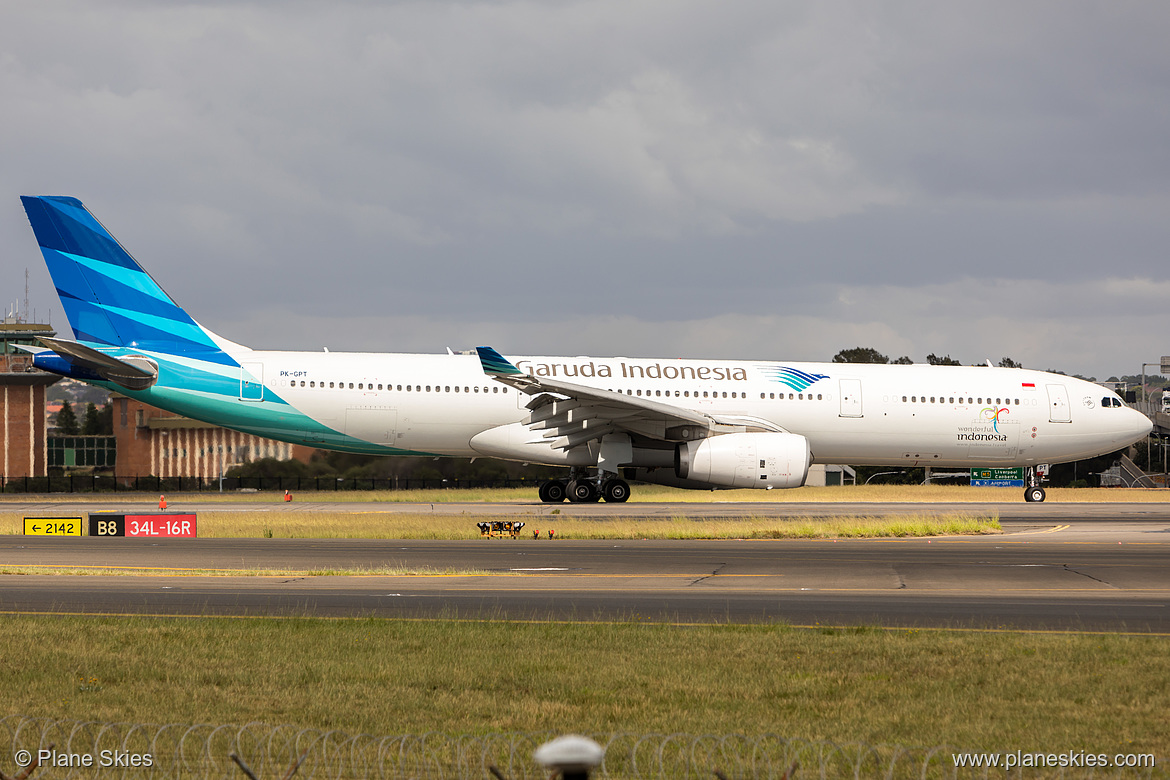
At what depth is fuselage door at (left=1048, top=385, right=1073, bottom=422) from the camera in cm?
3312

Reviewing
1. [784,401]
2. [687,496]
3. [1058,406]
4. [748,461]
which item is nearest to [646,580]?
[748,461]

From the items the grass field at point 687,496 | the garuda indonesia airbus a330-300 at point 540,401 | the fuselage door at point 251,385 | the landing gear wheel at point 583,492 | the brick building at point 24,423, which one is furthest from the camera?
the brick building at point 24,423

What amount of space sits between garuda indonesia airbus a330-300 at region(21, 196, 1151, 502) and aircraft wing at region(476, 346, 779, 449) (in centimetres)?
6

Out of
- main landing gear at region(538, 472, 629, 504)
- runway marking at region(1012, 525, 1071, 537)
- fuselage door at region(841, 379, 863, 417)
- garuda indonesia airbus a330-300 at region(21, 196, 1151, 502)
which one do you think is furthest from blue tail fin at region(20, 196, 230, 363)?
runway marking at region(1012, 525, 1071, 537)

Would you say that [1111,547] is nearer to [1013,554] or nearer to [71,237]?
[1013,554]

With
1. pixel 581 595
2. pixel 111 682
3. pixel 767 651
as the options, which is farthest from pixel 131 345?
pixel 767 651

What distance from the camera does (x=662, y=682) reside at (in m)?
8.84

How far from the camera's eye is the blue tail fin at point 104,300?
3039 cm

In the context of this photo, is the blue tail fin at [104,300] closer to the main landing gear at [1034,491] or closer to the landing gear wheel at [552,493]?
the landing gear wheel at [552,493]

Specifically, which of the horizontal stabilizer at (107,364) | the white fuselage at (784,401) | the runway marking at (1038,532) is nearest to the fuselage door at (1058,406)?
the white fuselage at (784,401)

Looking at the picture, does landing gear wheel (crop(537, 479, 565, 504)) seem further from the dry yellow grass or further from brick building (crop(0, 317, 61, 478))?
brick building (crop(0, 317, 61, 478))

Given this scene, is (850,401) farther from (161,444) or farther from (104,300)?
(161,444)

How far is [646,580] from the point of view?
16062mm

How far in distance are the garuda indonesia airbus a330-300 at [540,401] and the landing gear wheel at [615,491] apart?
0.05 meters
